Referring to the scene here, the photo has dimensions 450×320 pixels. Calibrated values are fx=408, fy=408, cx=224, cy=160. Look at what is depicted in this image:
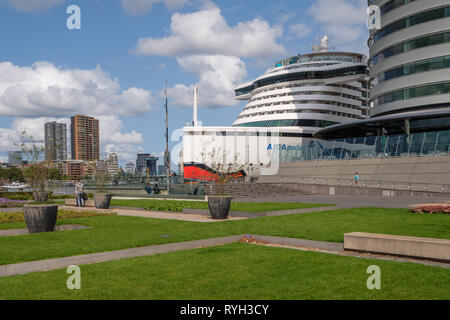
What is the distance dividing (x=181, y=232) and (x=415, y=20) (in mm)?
40398

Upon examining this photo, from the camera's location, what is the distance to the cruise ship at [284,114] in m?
→ 62.3

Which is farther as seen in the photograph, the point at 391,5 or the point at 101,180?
the point at 391,5

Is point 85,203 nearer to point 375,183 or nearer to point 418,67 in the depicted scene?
point 375,183

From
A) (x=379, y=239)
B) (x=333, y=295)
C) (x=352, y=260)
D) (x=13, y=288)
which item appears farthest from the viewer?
(x=379, y=239)

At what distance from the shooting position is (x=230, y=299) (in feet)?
20.3

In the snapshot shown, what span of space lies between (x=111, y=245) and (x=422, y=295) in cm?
748

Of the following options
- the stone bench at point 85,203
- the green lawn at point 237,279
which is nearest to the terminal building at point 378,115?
the stone bench at point 85,203

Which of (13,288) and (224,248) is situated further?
(224,248)

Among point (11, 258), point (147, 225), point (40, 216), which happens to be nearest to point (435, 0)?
point (147, 225)

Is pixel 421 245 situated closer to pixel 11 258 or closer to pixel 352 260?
pixel 352 260

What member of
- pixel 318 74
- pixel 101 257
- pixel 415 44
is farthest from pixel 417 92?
pixel 101 257

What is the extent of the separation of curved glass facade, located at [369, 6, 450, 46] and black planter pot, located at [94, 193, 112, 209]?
36193mm

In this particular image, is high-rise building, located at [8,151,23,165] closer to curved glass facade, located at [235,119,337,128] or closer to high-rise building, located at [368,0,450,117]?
high-rise building, located at [368,0,450,117]

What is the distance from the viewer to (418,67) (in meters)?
42.6
